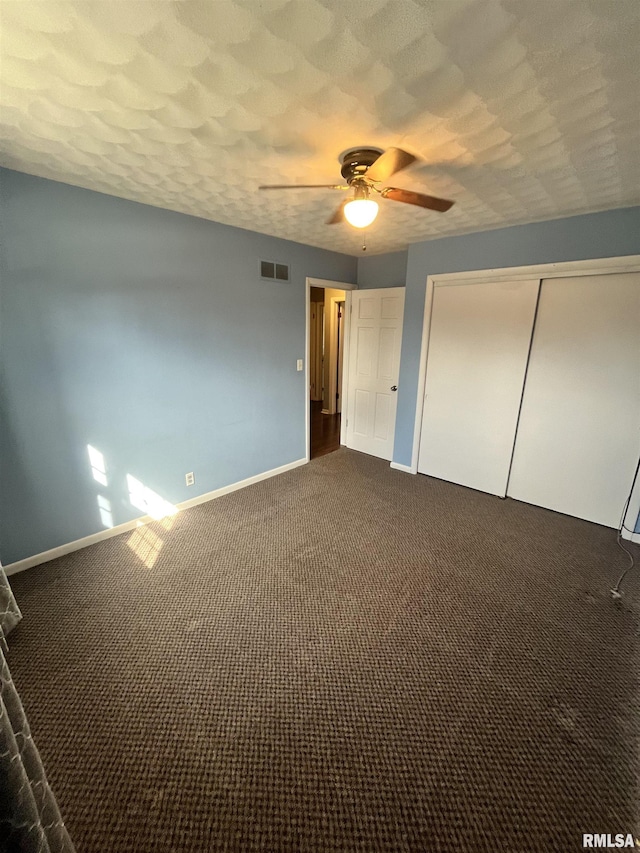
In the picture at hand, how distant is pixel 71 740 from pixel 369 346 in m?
3.94

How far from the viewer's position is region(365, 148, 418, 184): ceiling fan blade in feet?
4.79

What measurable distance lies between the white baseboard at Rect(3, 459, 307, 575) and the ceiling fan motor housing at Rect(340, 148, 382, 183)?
2.73 m

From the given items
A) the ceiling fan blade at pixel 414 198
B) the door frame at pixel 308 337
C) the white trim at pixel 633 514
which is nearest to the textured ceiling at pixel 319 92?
the ceiling fan blade at pixel 414 198

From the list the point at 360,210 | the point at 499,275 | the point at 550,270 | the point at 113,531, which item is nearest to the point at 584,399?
the point at 550,270

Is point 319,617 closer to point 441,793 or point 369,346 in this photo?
point 441,793

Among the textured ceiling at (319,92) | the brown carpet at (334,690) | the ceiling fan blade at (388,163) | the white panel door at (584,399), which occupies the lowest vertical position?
the brown carpet at (334,690)

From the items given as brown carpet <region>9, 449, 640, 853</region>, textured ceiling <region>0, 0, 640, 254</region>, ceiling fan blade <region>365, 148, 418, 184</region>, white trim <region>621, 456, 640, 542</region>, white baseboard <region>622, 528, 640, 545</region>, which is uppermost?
textured ceiling <region>0, 0, 640, 254</region>

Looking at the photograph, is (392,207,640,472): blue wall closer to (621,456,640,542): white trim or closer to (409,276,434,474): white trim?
(409,276,434,474): white trim

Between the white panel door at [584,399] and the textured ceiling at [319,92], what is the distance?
77 centimetres

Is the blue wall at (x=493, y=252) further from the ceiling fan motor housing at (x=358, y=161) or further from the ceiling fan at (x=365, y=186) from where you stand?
the ceiling fan motor housing at (x=358, y=161)

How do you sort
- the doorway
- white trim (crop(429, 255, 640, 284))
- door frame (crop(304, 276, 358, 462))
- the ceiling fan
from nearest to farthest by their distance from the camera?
the ceiling fan < white trim (crop(429, 255, 640, 284)) < door frame (crop(304, 276, 358, 462)) < the doorway

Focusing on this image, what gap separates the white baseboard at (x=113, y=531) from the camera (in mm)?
2312

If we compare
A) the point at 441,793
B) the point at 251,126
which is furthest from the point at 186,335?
the point at 441,793

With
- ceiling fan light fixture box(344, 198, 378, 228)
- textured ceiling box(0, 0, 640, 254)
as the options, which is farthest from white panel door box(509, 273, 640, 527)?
ceiling fan light fixture box(344, 198, 378, 228)
